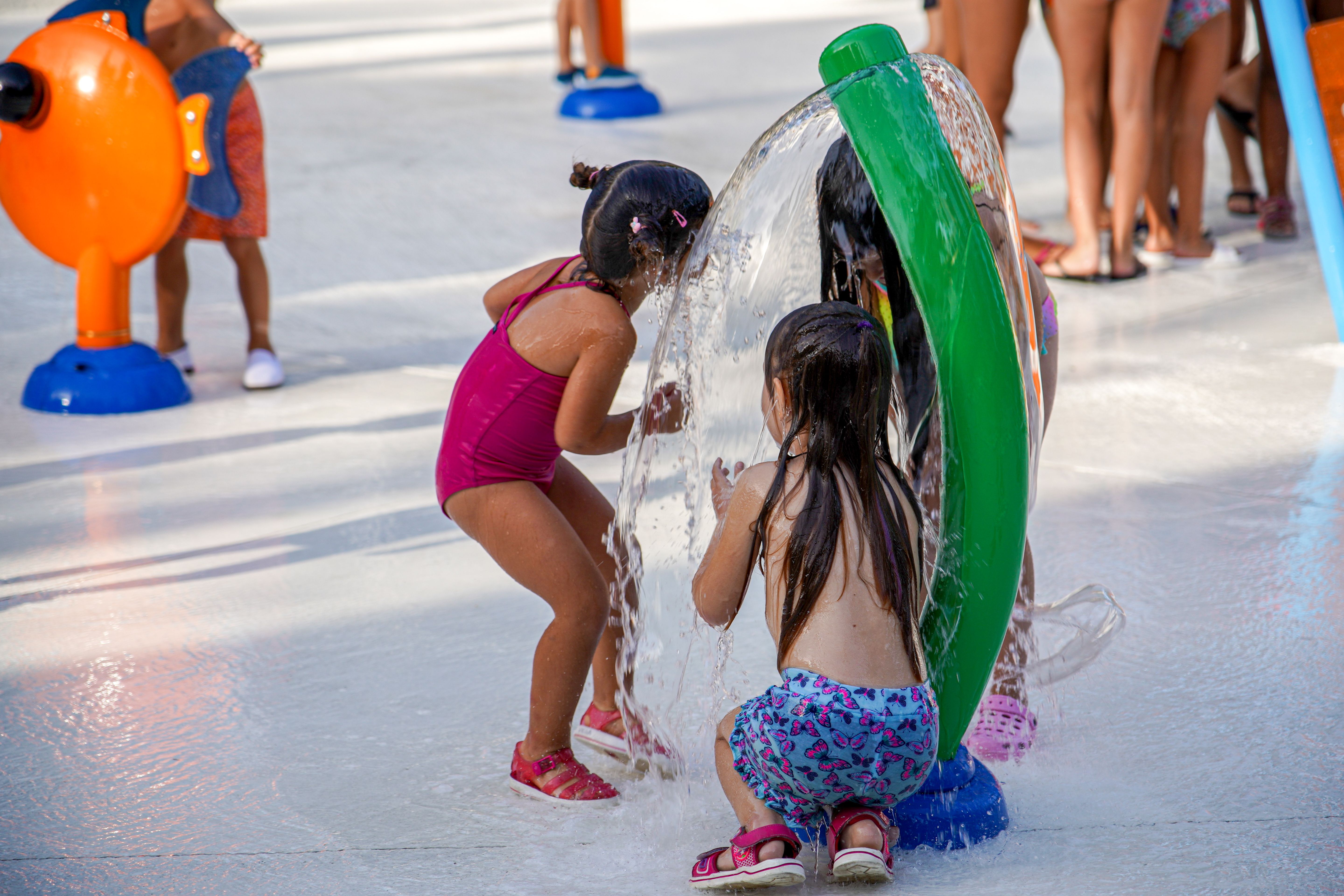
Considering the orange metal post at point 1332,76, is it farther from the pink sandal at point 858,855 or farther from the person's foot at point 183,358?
the person's foot at point 183,358

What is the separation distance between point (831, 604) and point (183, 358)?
371 centimetres

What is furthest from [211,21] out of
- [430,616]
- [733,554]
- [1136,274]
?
[1136,274]

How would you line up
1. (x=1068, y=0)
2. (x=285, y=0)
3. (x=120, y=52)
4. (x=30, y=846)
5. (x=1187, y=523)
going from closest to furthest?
1. (x=30, y=846)
2. (x=1187, y=523)
3. (x=120, y=52)
4. (x=1068, y=0)
5. (x=285, y=0)

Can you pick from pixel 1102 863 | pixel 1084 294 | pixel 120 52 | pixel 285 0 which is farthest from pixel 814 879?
pixel 285 0

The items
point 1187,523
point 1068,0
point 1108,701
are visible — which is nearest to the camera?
point 1108,701

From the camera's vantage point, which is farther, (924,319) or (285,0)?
(285,0)

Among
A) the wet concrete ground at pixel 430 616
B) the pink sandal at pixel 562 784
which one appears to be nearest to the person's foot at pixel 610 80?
the wet concrete ground at pixel 430 616

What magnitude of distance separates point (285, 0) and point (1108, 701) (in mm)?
14977

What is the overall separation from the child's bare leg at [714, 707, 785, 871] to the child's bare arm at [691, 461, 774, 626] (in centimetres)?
17

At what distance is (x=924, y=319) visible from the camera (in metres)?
2.11

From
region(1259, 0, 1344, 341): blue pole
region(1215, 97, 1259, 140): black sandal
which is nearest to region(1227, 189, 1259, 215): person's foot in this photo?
region(1215, 97, 1259, 140): black sandal

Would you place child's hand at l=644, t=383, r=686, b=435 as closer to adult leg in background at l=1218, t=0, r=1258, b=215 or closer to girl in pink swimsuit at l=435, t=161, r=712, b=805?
girl in pink swimsuit at l=435, t=161, r=712, b=805

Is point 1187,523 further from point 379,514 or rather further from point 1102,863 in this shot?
point 379,514

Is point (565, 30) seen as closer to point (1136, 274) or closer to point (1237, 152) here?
point (1237, 152)
